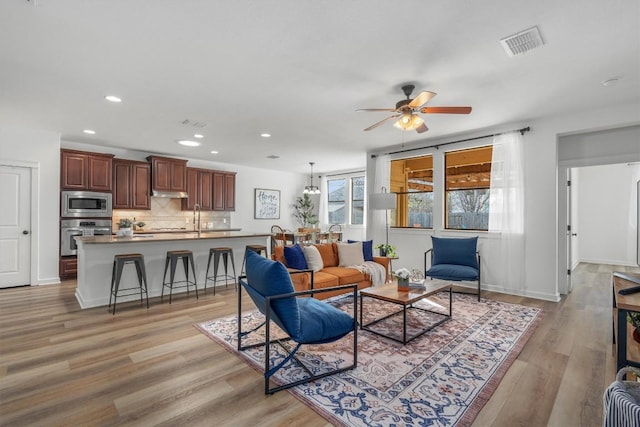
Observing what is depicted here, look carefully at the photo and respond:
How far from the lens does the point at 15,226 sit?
519 centimetres

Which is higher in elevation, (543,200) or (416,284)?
(543,200)

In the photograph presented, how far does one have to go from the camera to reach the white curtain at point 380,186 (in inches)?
256

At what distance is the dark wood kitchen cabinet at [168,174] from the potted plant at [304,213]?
373cm

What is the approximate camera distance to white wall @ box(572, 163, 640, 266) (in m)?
7.45

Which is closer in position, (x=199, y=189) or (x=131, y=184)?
(x=131, y=184)

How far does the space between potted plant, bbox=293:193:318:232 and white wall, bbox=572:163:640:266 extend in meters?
7.31

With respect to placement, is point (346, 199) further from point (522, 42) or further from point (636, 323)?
point (636, 323)

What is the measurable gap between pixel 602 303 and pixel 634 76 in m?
3.02

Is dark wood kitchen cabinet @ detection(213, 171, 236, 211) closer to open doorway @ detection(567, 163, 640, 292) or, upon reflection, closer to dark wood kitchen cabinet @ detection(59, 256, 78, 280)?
dark wood kitchen cabinet @ detection(59, 256, 78, 280)

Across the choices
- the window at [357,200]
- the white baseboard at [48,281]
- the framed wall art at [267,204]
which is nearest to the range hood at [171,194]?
the framed wall art at [267,204]

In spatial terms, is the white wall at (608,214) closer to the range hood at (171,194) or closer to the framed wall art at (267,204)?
the framed wall art at (267,204)

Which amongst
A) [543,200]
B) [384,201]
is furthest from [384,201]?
[543,200]

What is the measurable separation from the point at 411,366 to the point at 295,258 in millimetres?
1977

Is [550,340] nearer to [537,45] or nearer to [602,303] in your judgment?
[602,303]
